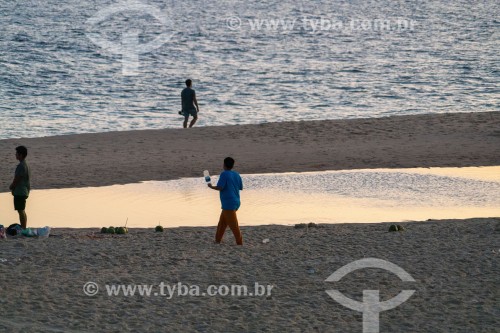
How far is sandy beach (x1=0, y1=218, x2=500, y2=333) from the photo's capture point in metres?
12.4

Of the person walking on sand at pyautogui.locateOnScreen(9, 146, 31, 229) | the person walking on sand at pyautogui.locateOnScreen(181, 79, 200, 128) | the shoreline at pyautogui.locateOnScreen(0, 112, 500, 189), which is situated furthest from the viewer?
the person walking on sand at pyautogui.locateOnScreen(181, 79, 200, 128)

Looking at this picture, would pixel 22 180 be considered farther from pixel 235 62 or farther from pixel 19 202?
pixel 235 62

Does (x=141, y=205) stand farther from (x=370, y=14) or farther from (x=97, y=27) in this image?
(x=370, y=14)

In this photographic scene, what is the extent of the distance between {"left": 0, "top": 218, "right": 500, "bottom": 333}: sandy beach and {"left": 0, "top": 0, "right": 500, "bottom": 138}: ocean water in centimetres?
2000

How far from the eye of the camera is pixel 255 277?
14.2 m

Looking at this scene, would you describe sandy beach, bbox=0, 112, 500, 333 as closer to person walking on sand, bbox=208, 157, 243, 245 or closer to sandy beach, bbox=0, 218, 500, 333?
sandy beach, bbox=0, 218, 500, 333

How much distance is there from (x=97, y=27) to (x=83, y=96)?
43.5 m

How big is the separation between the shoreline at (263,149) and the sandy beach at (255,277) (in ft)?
20.7

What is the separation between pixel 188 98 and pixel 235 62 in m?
35.1

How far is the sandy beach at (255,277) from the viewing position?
489 inches

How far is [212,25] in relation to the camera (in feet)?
298

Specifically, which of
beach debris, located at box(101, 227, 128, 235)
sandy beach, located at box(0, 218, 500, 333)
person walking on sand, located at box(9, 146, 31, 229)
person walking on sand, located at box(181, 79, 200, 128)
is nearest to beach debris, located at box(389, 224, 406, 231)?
sandy beach, located at box(0, 218, 500, 333)

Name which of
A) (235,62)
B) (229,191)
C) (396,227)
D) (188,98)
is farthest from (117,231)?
(235,62)

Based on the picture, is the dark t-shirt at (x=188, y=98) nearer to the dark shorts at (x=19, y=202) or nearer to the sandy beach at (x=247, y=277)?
the sandy beach at (x=247, y=277)
